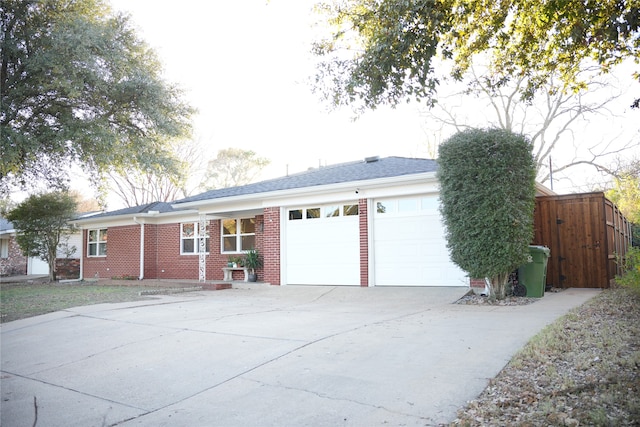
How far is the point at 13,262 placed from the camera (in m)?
30.3

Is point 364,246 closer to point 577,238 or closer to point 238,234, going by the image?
point 577,238

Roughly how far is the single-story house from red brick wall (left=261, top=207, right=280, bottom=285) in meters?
0.03

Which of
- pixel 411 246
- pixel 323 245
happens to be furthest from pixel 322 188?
pixel 411 246

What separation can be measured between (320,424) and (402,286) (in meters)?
8.72

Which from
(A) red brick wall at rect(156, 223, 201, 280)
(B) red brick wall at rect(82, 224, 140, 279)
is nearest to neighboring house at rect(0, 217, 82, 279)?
(B) red brick wall at rect(82, 224, 140, 279)

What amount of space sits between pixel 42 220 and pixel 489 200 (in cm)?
1920

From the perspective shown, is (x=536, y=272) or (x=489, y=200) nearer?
(x=489, y=200)

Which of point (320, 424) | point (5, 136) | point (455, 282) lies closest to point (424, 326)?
point (320, 424)

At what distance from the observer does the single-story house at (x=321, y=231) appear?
11.8m

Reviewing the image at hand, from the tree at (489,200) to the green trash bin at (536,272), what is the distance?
1.02 metres

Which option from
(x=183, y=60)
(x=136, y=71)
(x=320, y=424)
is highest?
(x=183, y=60)

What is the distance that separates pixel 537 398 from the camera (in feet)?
12.1

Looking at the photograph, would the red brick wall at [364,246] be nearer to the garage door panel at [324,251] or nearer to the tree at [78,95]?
the garage door panel at [324,251]

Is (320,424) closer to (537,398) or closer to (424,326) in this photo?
(537,398)
